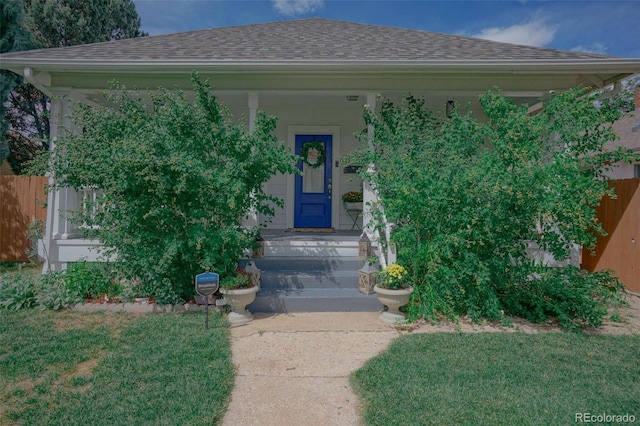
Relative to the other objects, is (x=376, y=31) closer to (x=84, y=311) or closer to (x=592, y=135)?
(x=592, y=135)

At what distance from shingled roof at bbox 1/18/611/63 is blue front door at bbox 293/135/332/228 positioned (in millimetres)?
2015

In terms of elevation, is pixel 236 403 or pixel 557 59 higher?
pixel 557 59

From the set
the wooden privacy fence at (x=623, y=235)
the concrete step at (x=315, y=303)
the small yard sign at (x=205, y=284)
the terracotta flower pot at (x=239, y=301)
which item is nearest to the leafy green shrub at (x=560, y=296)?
the wooden privacy fence at (x=623, y=235)

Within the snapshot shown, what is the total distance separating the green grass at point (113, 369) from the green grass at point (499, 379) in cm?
125

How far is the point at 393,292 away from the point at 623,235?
4383 mm

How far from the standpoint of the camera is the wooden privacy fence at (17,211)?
848 cm

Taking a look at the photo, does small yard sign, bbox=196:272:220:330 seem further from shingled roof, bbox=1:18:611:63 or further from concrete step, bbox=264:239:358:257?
shingled roof, bbox=1:18:611:63

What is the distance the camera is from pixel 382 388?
2.94m

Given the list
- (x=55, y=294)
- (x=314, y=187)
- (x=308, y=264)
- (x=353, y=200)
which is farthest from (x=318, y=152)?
(x=55, y=294)

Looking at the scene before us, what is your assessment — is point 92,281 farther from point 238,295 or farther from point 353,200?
point 353,200

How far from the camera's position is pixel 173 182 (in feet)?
14.9

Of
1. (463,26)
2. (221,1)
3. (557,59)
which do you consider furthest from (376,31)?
(463,26)

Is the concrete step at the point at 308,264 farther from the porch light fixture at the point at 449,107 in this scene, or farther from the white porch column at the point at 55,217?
the porch light fixture at the point at 449,107

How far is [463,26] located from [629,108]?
31.0 feet
